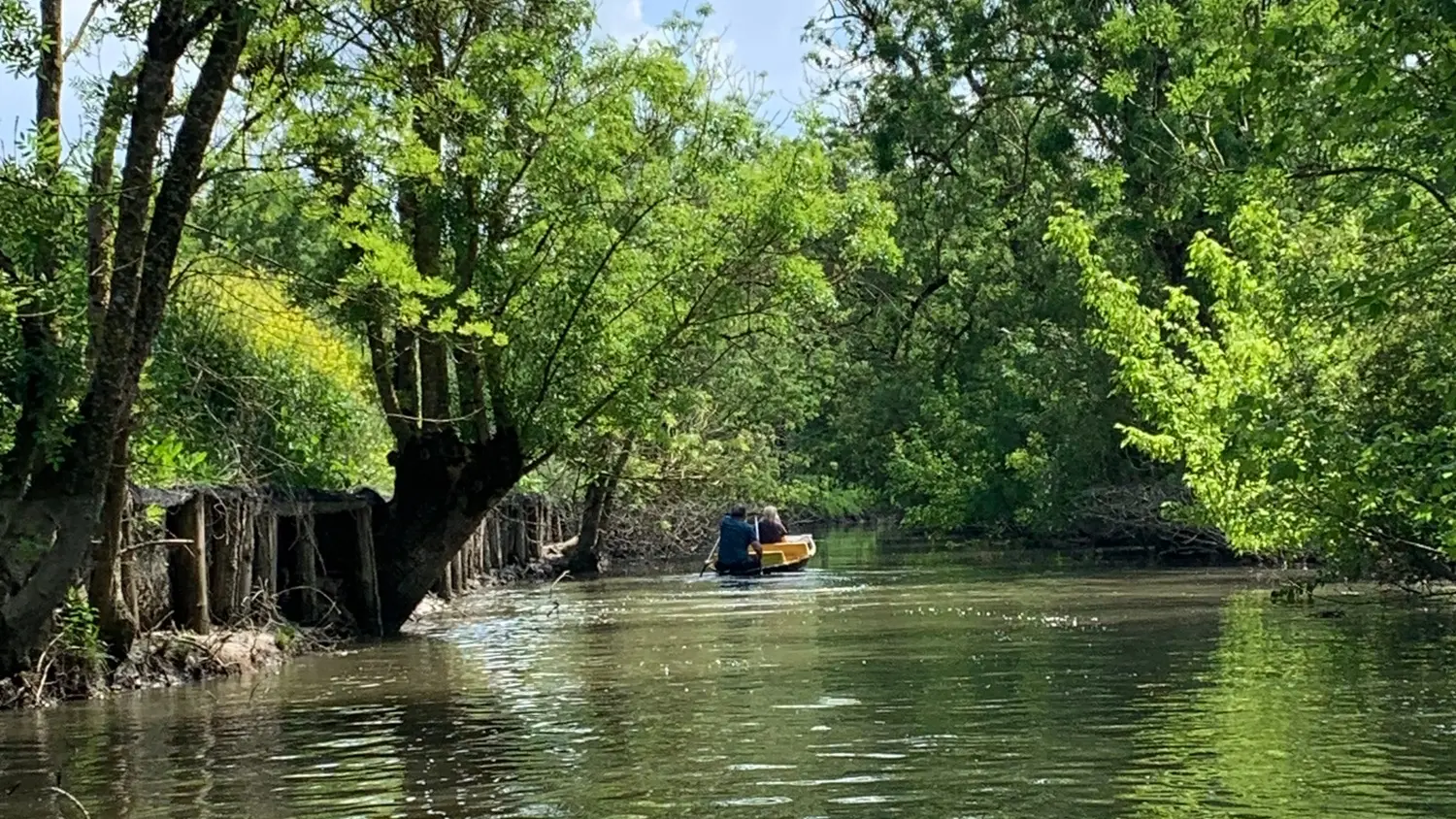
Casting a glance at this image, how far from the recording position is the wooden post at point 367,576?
2231 centimetres

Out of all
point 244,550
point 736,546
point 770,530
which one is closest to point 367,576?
point 244,550

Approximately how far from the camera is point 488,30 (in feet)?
71.8

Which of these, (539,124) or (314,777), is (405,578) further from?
(314,777)

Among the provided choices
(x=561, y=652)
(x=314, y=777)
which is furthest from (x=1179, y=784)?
(x=561, y=652)

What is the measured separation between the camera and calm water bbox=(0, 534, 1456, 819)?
9930mm

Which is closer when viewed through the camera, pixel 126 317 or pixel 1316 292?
pixel 126 317

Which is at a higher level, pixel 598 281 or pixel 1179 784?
pixel 598 281

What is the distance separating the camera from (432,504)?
75.3ft

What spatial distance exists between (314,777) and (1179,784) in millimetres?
5204

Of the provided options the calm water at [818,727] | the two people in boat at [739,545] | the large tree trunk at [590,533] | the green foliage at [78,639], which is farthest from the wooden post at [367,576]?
the large tree trunk at [590,533]

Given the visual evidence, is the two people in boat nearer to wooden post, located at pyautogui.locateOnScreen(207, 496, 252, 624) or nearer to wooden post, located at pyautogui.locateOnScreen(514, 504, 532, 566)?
wooden post, located at pyautogui.locateOnScreen(514, 504, 532, 566)

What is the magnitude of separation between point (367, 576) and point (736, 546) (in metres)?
13.8

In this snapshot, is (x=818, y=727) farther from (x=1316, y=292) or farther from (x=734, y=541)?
(x=734, y=541)

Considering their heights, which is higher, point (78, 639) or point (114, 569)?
point (114, 569)
